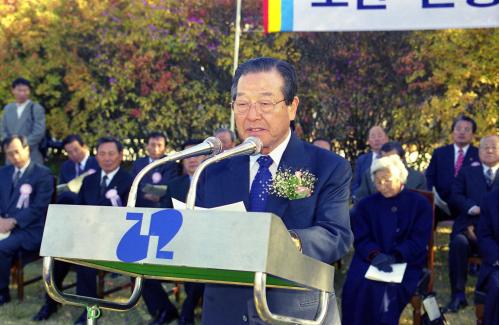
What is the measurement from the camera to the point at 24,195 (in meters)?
7.54

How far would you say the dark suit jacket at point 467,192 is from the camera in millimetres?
7578

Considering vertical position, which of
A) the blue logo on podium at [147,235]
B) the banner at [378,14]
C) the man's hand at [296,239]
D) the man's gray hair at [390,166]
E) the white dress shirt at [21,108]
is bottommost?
the man's gray hair at [390,166]

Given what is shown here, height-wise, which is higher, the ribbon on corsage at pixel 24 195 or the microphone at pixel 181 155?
the microphone at pixel 181 155

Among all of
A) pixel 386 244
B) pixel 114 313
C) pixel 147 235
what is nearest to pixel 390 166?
pixel 386 244

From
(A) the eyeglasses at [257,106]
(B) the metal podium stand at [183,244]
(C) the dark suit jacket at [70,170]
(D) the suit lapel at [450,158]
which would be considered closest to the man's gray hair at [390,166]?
(D) the suit lapel at [450,158]

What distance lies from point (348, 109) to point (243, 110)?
31.8 feet

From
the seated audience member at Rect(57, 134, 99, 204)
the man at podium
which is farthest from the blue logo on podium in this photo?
the seated audience member at Rect(57, 134, 99, 204)

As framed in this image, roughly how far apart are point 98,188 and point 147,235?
18.4 ft

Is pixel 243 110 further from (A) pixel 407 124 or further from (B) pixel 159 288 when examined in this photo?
(A) pixel 407 124

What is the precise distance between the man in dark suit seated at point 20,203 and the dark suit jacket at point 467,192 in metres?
4.16

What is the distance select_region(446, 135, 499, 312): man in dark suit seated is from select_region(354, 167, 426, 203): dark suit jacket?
34 centimetres

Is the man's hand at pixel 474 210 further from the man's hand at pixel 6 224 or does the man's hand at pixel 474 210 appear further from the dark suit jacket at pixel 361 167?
the man's hand at pixel 6 224

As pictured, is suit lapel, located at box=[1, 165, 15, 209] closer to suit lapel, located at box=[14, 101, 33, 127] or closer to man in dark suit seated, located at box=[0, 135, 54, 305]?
man in dark suit seated, located at box=[0, 135, 54, 305]

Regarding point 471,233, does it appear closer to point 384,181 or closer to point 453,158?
point 453,158
